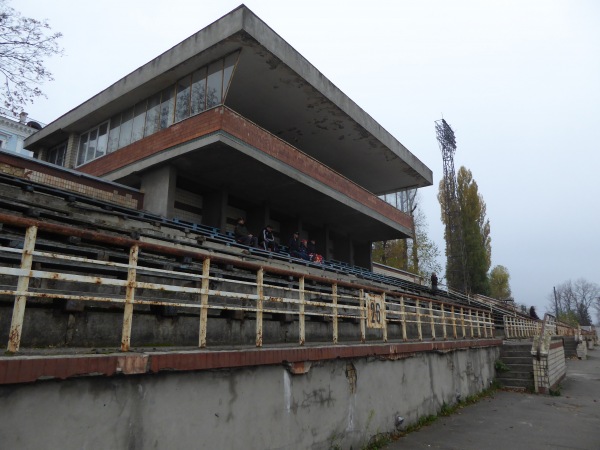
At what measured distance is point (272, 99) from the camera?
685 inches

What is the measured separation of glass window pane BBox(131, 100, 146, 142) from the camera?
17.1 metres

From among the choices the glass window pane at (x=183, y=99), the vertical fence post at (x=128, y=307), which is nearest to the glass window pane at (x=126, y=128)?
the glass window pane at (x=183, y=99)

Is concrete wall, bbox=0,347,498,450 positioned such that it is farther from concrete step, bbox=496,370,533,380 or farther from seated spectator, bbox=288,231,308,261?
seated spectator, bbox=288,231,308,261

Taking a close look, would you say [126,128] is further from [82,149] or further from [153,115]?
[82,149]

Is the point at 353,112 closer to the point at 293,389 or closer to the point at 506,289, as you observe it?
the point at 293,389

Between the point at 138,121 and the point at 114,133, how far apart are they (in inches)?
75.3

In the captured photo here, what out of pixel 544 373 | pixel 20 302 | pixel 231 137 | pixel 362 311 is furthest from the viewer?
pixel 544 373

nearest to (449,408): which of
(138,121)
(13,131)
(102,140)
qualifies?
(138,121)

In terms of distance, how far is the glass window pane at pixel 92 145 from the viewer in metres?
19.4

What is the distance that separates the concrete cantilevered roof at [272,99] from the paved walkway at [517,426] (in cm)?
1240

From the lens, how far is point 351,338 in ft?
33.5

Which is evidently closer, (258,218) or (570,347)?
(258,218)

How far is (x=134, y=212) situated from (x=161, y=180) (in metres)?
3.25

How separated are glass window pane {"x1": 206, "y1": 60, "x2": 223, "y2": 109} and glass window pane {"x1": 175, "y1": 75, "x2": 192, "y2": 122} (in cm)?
107
